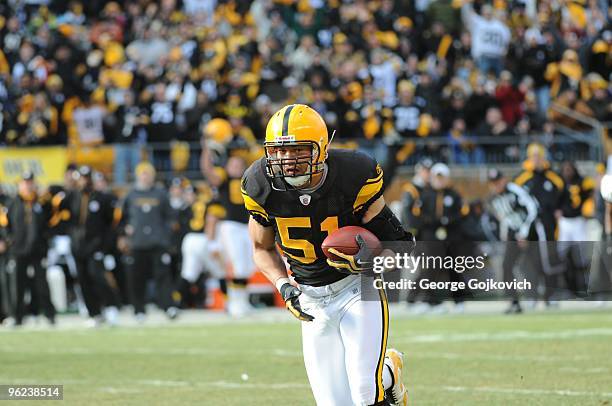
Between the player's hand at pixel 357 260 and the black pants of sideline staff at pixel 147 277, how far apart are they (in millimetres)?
9372

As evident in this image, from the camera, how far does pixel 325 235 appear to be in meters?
5.70

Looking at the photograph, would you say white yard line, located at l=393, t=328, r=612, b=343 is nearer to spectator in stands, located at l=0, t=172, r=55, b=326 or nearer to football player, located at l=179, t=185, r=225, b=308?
football player, located at l=179, t=185, r=225, b=308

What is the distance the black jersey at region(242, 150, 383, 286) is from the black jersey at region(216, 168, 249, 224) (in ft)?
29.0

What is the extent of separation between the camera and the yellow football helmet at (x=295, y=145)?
A: 5.52 metres

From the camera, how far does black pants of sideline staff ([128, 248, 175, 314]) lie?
1470 centimetres

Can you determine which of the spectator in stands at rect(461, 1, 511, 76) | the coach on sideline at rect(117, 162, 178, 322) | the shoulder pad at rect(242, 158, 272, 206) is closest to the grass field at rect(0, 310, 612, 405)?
the coach on sideline at rect(117, 162, 178, 322)

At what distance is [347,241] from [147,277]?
9.81 m

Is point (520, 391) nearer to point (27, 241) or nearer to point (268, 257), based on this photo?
point (268, 257)

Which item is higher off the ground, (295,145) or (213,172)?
(295,145)

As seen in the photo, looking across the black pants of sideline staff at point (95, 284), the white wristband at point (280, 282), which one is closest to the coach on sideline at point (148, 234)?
the black pants of sideline staff at point (95, 284)

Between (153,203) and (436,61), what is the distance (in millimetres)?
6546

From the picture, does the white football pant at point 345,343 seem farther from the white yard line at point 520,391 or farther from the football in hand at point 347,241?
the white yard line at point 520,391

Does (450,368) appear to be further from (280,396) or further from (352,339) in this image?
(352,339)

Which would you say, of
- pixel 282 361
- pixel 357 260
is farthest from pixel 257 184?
pixel 282 361
